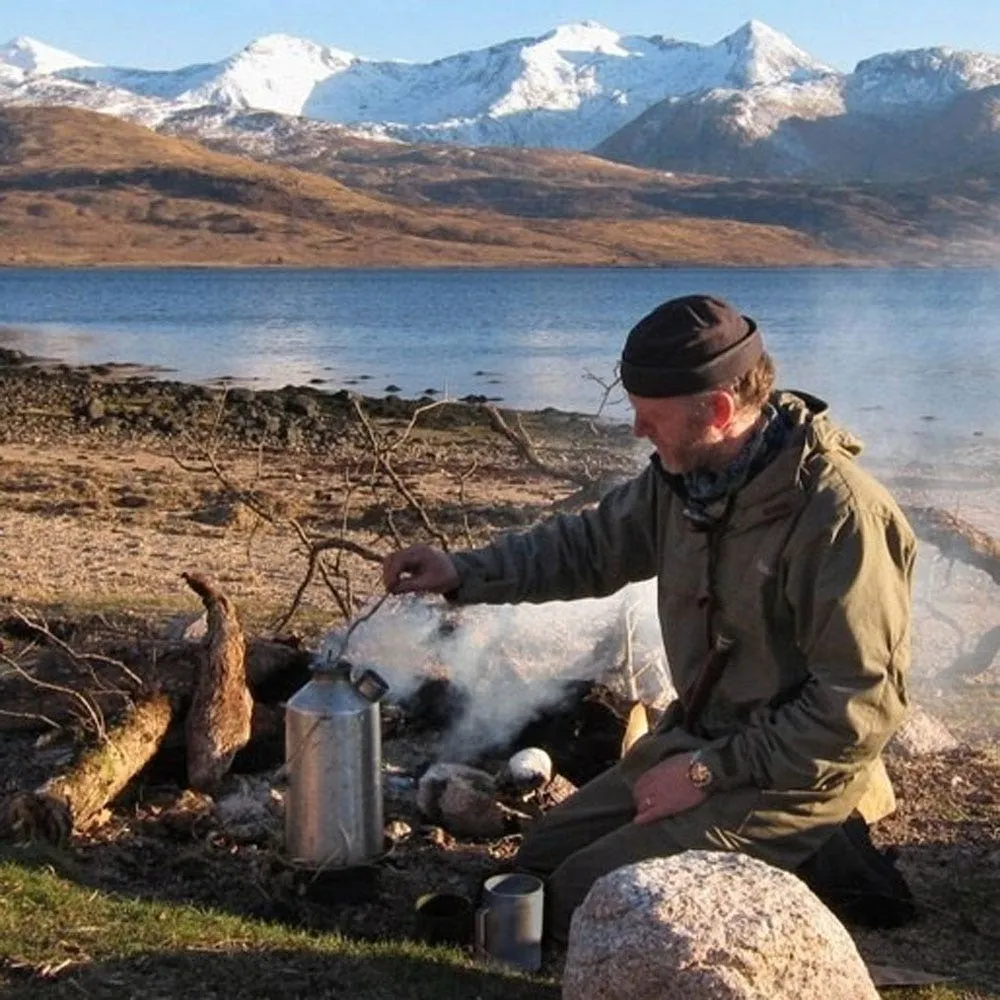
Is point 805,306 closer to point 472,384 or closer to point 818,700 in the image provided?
point 472,384

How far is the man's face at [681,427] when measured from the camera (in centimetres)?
425

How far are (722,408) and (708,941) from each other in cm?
138

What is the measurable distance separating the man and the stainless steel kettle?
361 mm

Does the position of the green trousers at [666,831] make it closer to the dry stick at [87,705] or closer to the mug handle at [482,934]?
the mug handle at [482,934]

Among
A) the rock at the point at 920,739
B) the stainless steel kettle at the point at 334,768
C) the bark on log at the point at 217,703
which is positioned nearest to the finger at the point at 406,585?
the stainless steel kettle at the point at 334,768

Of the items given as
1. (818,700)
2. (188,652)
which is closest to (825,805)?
(818,700)

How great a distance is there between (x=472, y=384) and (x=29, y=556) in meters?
22.7

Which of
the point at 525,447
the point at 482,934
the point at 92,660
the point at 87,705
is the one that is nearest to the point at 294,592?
the point at 525,447

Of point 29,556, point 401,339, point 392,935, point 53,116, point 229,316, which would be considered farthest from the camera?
point 53,116

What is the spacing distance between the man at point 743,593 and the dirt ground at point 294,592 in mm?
731

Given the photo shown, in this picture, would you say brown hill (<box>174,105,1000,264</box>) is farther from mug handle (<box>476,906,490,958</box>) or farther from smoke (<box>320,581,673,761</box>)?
mug handle (<box>476,906,490,958</box>)

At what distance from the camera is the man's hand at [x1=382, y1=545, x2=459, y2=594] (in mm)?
4777

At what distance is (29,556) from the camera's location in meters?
11.2

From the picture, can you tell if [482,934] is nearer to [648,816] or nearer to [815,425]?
[648,816]
